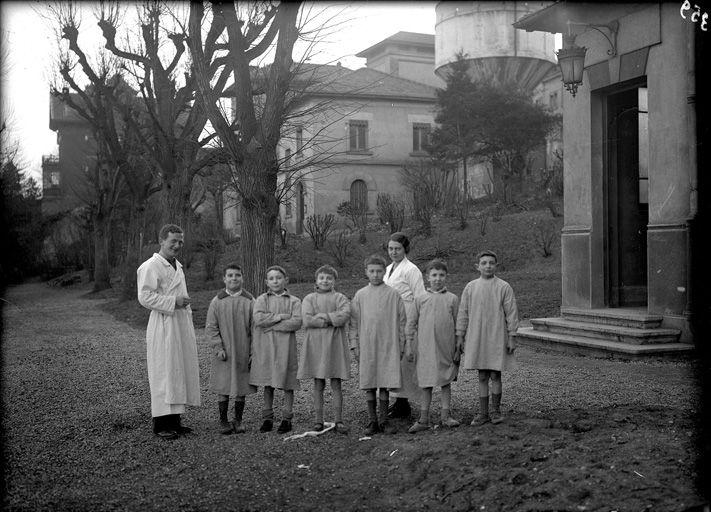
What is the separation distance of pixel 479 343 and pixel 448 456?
4.39 ft

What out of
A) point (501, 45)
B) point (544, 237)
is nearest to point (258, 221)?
point (544, 237)

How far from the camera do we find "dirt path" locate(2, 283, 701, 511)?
4730mm

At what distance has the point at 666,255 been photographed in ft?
34.2

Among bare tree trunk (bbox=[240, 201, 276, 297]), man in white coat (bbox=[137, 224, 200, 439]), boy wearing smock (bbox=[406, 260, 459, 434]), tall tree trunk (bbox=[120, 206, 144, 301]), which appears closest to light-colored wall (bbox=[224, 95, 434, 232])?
tall tree trunk (bbox=[120, 206, 144, 301])

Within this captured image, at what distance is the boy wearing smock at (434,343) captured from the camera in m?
6.53

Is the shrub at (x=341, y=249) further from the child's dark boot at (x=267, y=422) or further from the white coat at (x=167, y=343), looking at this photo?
the child's dark boot at (x=267, y=422)

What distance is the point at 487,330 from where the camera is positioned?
259 inches

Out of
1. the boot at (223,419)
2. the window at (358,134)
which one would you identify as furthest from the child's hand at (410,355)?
the window at (358,134)

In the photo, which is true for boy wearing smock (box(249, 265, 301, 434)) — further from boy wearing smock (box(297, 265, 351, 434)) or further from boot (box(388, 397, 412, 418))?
boot (box(388, 397, 412, 418))

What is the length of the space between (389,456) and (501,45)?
1478 inches

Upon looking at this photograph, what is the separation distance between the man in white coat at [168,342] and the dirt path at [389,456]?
0.96 ft

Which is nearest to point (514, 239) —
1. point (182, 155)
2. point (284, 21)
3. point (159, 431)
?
point (182, 155)

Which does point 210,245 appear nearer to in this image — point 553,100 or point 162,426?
point 553,100

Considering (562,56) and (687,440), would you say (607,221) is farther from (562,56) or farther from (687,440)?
(687,440)
